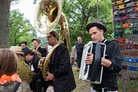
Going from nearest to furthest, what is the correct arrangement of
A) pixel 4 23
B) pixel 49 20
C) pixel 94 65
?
pixel 94 65 < pixel 49 20 < pixel 4 23

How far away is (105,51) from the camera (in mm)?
2898

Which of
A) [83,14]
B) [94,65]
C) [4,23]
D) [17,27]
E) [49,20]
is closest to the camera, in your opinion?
[94,65]

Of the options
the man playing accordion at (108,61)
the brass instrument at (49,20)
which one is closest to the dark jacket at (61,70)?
the brass instrument at (49,20)

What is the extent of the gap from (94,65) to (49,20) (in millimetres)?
1806

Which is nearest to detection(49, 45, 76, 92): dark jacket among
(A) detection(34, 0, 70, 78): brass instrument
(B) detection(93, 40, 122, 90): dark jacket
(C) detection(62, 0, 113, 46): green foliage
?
(A) detection(34, 0, 70, 78): brass instrument

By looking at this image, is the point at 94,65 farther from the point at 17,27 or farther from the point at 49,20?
the point at 17,27

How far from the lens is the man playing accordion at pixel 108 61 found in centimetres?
281

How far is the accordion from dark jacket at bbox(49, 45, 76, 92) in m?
1.00

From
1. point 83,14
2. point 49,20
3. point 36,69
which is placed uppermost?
point 83,14

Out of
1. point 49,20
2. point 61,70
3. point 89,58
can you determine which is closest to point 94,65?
point 89,58

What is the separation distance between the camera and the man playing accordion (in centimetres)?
281

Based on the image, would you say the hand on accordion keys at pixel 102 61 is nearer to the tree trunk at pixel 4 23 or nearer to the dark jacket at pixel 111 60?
the dark jacket at pixel 111 60

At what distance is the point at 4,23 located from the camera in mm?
6609

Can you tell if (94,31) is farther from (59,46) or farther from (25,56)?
(25,56)
